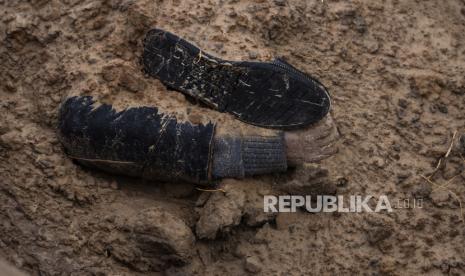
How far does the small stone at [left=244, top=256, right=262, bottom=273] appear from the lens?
3418 mm

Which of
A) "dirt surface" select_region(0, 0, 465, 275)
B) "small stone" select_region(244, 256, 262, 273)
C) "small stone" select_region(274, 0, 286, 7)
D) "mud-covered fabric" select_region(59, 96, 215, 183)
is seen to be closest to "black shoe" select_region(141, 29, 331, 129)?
"dirt surface" select_region(0, 0, 465, 275)

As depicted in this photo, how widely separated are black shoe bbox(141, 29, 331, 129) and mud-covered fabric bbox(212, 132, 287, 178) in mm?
118

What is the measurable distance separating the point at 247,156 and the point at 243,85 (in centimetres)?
36

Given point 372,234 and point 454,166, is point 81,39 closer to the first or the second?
point 372,234

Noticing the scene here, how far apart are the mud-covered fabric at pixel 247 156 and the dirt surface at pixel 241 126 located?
0.22 ft

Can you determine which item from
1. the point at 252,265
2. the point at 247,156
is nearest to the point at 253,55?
the point at 247,156

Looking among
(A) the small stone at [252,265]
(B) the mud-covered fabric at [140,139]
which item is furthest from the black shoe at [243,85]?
(A) the small stone at [252,265]

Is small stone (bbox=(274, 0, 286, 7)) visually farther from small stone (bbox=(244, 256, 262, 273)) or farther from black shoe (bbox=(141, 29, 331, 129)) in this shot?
small stone (bbox=(244, 256, 262, 273))

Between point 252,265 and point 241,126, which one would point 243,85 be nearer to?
point 241,126

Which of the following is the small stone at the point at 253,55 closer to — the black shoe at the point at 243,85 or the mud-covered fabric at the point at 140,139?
the black shoe at the point at 243,85

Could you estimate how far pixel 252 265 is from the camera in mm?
3422

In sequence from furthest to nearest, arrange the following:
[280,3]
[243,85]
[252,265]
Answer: [280,3] < [243,85] < [252,265]

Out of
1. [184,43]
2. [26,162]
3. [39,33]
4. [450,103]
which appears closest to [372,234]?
[450,103]

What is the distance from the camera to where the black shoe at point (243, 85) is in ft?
12.1
